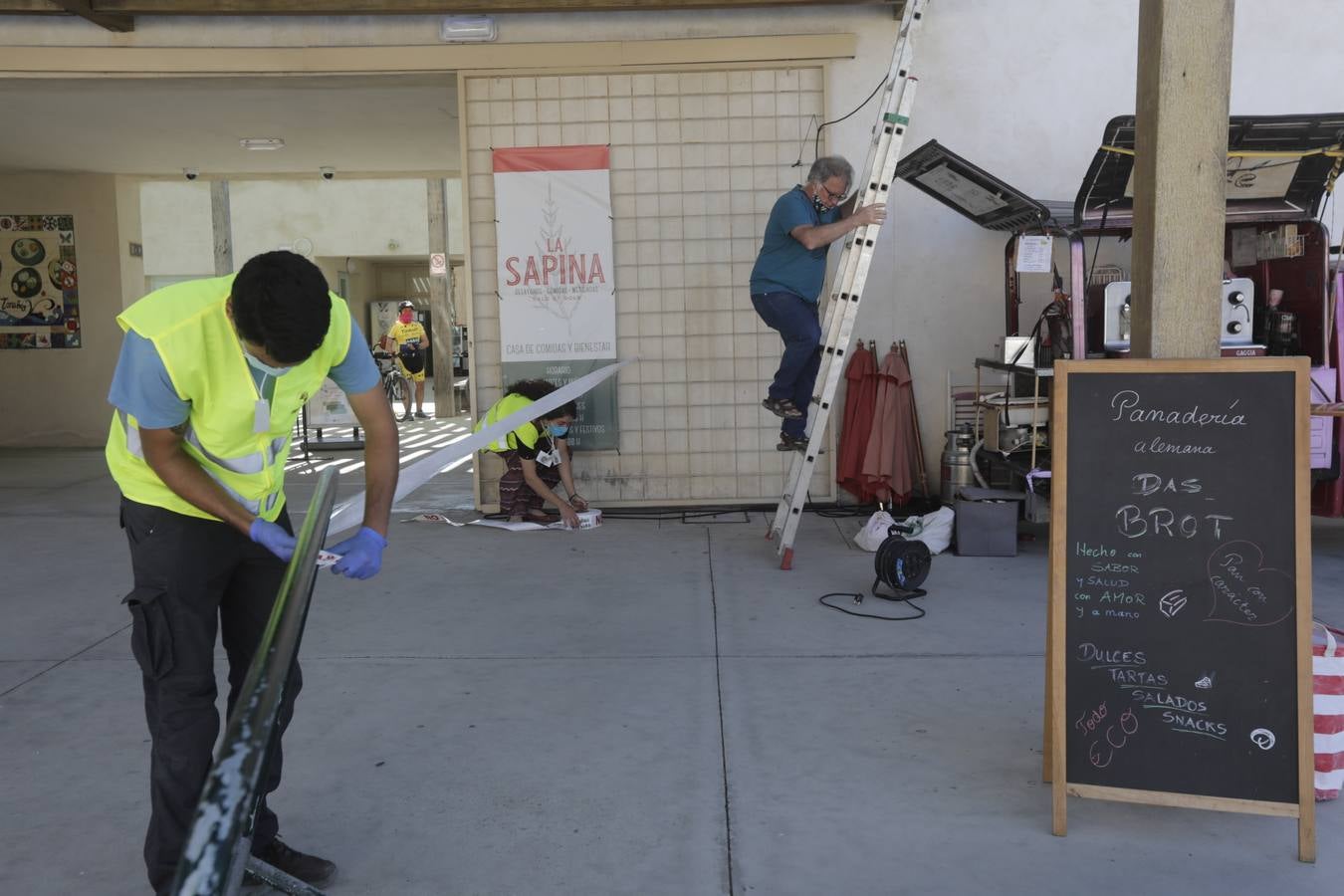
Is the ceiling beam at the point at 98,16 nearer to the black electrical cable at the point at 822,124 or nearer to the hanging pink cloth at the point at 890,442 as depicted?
the black electrical cable at the point at 822,124

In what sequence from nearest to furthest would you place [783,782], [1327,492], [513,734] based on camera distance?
1. [783,782]
2. [513,734]
3. [1327,492]

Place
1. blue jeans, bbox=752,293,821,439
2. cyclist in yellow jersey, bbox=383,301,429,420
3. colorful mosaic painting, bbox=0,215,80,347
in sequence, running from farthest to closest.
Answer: cyclist in yellow jersey, bbox=383,301,429,420, colorful mosaic painting, bbox=0,215,80,347, blue jeans, bbox=752,293,821,439

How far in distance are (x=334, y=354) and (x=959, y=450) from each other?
16.2 ft

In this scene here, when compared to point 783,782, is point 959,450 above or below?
above

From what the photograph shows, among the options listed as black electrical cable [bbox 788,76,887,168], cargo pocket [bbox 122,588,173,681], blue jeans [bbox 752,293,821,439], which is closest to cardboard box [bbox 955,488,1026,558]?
blue jeans [bbox 752,293,821,439]

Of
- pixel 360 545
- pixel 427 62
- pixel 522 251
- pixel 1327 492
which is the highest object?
pixel 427 62

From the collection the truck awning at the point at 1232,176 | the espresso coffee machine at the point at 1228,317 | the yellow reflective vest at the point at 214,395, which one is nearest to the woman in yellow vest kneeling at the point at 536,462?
the truck awning at the point at 1232,176

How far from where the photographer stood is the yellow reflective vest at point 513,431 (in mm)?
6637

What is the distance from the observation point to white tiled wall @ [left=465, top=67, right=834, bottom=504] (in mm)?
7242

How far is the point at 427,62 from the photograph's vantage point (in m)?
7.20

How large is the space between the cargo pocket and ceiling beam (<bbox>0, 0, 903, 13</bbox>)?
5387 millimetres

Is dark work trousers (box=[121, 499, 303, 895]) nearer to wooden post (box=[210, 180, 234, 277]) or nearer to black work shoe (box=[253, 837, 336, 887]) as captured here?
black work shoe (box=[253, 837, 336, 887])

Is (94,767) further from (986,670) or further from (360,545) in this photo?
(986,670)

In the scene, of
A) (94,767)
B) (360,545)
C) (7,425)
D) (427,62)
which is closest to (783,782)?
(360,545)
